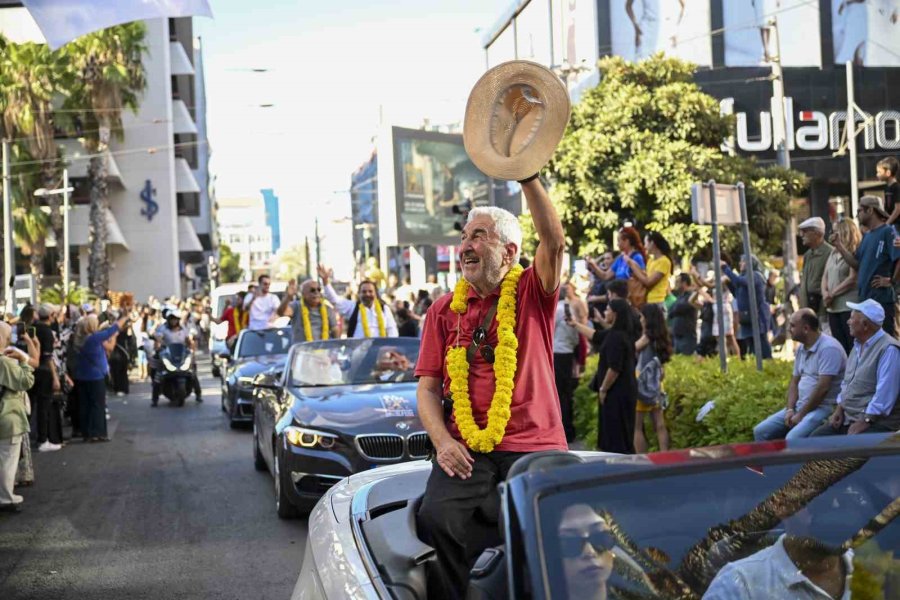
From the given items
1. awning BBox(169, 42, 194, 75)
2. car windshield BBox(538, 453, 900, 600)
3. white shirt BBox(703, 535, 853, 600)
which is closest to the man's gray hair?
car windshield BBox(538, 453, 900, 600)

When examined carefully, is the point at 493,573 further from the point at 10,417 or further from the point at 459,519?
the point at 10,417

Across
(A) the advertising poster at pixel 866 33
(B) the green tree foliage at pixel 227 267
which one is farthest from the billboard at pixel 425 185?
(B) the green tree foliage at pixel 227 267

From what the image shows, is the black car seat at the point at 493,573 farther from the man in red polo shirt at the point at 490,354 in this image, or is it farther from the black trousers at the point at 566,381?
the black trousers at the point at 566,381

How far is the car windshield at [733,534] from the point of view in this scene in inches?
112

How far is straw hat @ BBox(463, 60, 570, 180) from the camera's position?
452cm

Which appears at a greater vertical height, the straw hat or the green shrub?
the straw hat

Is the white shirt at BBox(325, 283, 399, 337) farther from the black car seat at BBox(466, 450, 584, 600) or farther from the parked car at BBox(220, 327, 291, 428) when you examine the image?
the black car seat at BBox(466, 450, 584, 600)

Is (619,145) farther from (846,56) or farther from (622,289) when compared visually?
(846,56)

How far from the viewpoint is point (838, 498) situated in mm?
3021

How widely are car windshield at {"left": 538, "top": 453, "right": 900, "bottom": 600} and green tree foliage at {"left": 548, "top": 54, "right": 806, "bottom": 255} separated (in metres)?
26.8

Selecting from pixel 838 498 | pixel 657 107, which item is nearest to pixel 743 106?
pixel 657 107

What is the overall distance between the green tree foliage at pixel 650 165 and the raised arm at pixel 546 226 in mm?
25258

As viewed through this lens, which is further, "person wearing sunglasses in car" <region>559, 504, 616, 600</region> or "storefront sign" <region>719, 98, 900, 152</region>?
"storefront sign" <region>719, 98, 900, 152</region>

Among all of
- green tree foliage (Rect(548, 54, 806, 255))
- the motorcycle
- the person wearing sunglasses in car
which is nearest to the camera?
the person wearing sunglasses in car
